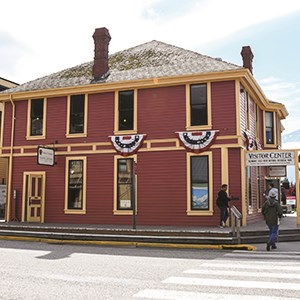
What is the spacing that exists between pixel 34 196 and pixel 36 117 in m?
3.81

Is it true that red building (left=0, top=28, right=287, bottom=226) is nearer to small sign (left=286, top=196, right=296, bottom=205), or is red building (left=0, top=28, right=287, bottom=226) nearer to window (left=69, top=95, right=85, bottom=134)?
window (left=69, top=95, right=85, bottom=134)

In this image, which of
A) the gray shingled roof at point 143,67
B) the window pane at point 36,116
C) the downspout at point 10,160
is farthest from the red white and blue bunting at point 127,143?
the downspout at point 10,160

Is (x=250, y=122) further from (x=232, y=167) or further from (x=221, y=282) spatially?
(x=221, y=282)

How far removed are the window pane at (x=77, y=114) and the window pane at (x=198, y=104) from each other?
5.26m

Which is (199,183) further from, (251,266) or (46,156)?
(251,266)

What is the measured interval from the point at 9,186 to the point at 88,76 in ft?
21.4

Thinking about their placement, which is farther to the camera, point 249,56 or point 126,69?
point 249,56

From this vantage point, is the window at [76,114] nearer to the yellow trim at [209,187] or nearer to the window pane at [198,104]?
the window pane at [198,104]

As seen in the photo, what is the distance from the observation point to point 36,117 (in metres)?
20.2

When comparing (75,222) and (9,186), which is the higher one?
(9,186)

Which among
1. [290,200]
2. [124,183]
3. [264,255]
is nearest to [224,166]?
[124,183]

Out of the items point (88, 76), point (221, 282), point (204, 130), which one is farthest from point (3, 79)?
point (221, 282)

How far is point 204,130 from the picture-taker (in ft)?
55.5

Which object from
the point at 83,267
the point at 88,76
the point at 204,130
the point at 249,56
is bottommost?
the point at 83,267
